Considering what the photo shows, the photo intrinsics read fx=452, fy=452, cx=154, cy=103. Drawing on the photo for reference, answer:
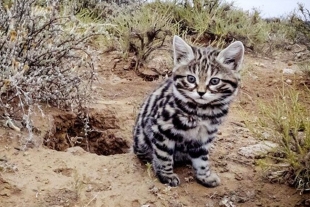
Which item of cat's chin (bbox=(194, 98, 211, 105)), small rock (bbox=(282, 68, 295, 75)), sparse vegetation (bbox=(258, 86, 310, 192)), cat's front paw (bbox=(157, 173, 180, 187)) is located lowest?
cat's front paw (bbox=(157, 173, 180, 187))

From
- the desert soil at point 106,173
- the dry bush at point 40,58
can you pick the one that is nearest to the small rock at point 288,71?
the desert soil at point 106,173

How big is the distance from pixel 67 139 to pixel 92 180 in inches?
54.7

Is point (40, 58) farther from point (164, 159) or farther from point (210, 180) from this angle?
point (210, 180)

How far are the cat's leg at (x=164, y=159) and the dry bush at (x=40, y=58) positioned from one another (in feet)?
4.17

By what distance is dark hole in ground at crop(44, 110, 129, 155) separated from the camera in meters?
4.97

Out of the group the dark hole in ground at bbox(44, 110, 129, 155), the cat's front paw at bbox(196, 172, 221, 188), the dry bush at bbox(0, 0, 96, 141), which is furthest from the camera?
the dark hole in ground at bbox(44, 110, 129, 155)

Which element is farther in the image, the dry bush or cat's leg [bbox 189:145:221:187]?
the dry bush

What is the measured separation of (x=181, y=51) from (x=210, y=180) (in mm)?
1130

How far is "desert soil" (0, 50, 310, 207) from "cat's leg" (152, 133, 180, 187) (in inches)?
2.5

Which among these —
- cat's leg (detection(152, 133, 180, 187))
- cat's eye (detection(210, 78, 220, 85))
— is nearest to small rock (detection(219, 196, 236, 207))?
cat's leg (detection(152, 133, 180, 187))

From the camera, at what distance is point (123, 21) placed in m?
8.35

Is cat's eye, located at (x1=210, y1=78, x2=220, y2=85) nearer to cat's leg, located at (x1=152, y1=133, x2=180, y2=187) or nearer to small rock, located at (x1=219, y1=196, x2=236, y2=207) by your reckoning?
cat's leg, located at (x1=152, y1=133, x2=180, y2=187)

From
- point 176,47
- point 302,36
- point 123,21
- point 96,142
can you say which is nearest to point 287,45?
point 302,36

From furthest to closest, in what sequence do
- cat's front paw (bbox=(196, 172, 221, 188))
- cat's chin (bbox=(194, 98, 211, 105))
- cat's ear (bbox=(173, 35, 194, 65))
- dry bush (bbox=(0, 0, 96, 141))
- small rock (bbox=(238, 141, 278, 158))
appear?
small rock (bbox=(238, 141, 278, 158))
dry bush (bbox=(0, 0, 96, 141))
cat's front paw (bbox=(196, 172, 221, 188))
cat's ear (bbox=(173, 35, 194, 65))
cat's chin (bbox=(194, 98, 211, 105))
